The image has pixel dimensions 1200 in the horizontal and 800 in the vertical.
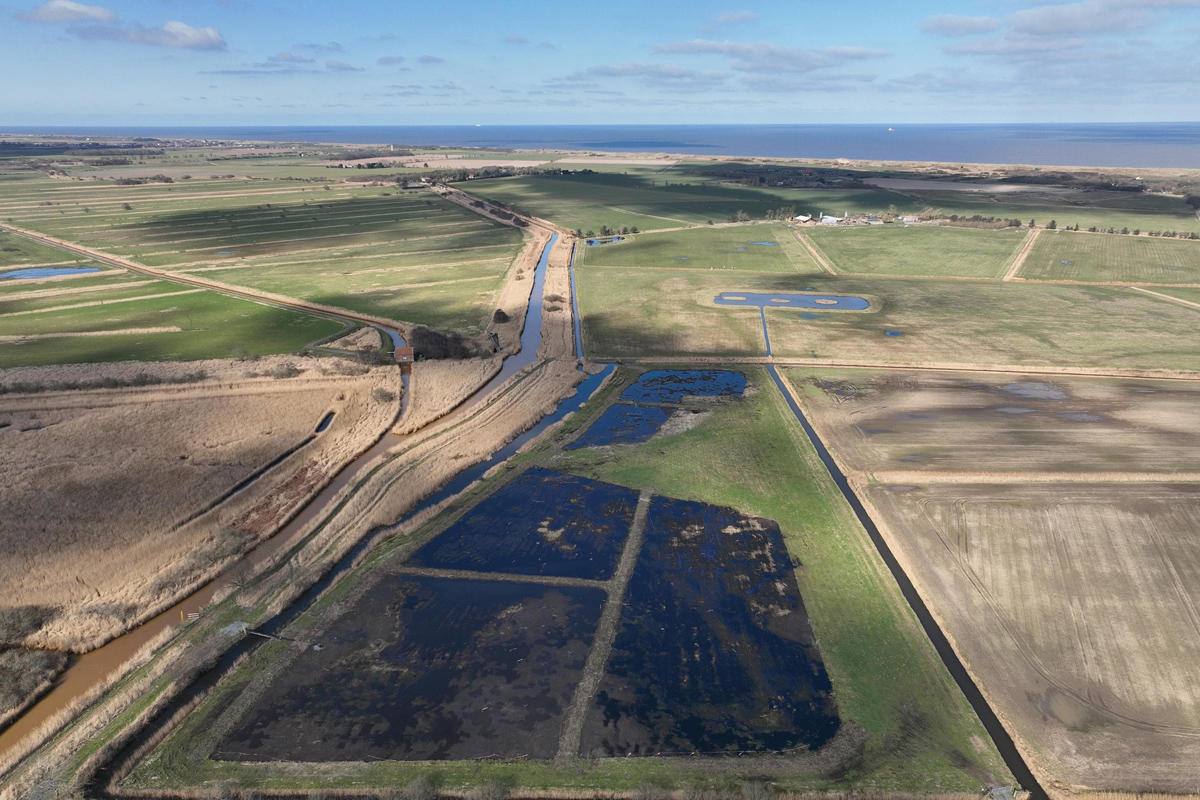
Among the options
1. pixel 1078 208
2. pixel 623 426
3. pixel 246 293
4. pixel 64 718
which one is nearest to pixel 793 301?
pixel 623 426

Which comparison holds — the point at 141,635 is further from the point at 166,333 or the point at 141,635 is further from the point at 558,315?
the point at 558,315

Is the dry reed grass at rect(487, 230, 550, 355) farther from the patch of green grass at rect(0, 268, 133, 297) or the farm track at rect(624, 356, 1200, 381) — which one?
the patch of green grass at rect(0, 268, 133, 297)

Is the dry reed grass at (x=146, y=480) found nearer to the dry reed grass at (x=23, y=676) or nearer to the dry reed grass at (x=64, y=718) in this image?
the dry reed grass at (x=23, y=676)

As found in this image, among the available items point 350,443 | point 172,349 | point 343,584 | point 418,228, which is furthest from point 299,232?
point 343,584

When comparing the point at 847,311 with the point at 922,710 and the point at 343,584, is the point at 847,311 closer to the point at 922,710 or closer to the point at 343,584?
the point at 922,710

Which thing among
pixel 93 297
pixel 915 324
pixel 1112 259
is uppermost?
pixel 1112 259

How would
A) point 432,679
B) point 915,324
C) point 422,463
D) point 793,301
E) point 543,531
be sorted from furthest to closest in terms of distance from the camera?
point 793,301, point 915,324, point 422,463, point 543,531, point 432,679
